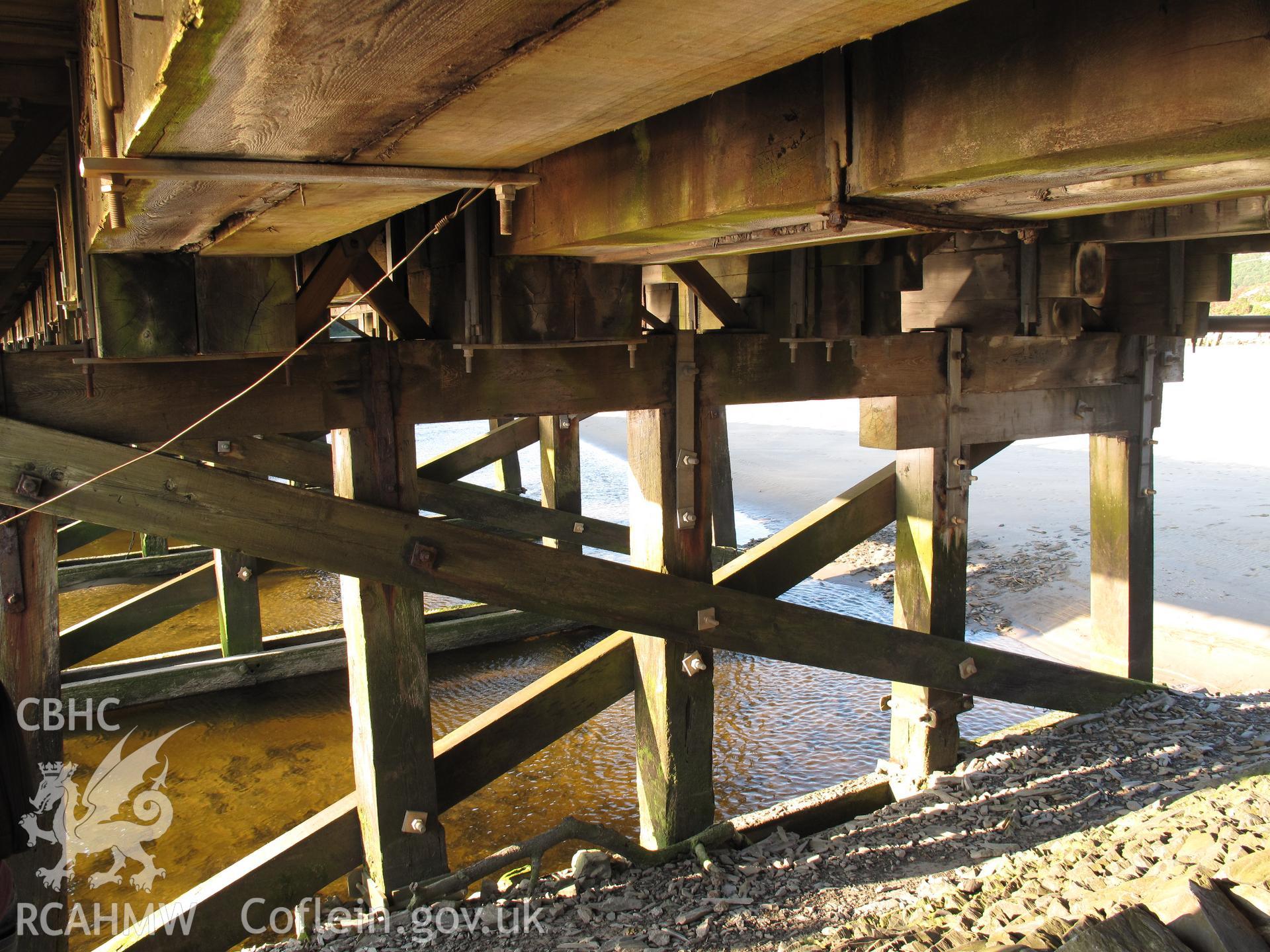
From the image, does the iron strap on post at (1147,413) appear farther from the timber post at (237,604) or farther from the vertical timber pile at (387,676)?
the timber post at (237,604)

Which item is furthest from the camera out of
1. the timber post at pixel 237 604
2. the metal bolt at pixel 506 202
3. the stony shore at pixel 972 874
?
the timber post at pixel 237 604

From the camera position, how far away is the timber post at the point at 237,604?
25.6ft

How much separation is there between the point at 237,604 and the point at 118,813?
1815 mm

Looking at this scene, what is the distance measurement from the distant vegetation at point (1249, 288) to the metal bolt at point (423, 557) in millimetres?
26946

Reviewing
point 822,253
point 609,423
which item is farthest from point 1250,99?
point 609,423

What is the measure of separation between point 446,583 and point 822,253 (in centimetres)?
224

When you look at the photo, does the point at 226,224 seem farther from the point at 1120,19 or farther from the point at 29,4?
the point at 1120,19

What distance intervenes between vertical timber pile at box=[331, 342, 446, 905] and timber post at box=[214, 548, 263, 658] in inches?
163

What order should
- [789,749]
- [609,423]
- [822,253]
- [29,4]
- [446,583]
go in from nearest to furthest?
[29,4] < [446,583] < [822,253] < [789,749] < [609,423]

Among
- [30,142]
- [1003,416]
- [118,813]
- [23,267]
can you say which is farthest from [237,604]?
[1003,416]

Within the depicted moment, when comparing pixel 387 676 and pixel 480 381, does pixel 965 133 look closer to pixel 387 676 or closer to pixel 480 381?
pixel 480 381

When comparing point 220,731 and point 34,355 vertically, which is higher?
point 34,355

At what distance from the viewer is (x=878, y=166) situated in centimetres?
202

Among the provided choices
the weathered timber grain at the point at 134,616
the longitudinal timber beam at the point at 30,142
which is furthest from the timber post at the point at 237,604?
the longitudinal timber beam at the point at 30,142
